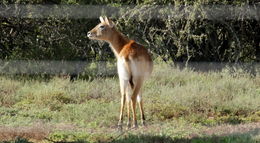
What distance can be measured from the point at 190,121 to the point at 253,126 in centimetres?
116

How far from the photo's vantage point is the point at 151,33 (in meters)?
16.8

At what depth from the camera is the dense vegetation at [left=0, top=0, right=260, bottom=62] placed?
14.8m

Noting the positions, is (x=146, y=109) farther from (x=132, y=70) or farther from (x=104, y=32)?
(x=104, y=32)

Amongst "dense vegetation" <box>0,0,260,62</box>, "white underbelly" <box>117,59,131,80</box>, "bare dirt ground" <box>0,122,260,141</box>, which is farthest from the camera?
"dense vegetation" <box>0,0,260,62</box>

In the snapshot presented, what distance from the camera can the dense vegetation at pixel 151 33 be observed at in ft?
48.7

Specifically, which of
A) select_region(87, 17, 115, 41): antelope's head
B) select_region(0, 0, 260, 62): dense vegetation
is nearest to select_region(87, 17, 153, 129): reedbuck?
select_region(87, 17, 115, 41): antelope's head

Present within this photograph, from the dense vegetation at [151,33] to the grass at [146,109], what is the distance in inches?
69.3

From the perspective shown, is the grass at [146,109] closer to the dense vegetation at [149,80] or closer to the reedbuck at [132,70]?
the dense vegetation at [149,80]

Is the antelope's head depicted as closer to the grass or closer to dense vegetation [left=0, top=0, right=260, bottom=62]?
the grass

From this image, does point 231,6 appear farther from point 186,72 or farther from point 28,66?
point 28,66

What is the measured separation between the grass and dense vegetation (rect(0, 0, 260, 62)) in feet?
5.78

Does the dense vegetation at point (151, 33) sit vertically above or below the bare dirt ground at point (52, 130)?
above

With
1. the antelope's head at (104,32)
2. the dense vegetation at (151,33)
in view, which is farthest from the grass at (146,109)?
the dense vegetation at (151,33)

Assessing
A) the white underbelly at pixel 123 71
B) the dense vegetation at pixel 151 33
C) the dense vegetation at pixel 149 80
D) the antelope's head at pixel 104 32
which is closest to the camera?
the dense vegetation at pixel 149 80
